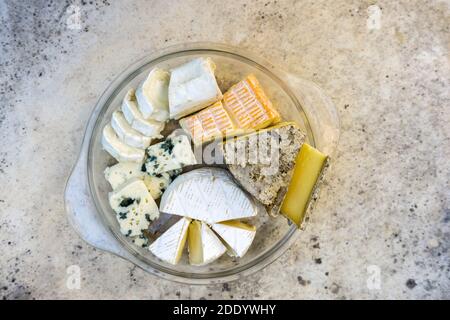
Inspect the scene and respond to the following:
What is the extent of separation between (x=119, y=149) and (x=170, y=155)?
0.52 ft

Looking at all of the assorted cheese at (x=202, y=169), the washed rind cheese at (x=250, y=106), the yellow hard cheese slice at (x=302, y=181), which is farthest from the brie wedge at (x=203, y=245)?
the washed rind cheese at (x=250, y=106)

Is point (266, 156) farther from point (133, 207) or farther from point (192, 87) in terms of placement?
point (133, 207)

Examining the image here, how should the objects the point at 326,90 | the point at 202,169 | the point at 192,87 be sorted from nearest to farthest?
the point at 192,87
the point at 202,169
the point at 326,90

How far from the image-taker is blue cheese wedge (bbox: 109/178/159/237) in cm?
146

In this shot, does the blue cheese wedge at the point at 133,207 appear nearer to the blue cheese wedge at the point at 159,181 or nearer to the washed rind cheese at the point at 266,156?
the blue cheese wedge at the point at 159,181

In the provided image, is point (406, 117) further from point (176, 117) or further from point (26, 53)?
point (26, 53)

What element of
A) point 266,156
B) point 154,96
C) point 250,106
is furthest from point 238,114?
point 154,96

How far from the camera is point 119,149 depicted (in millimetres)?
1430

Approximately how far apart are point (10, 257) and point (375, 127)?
138cm

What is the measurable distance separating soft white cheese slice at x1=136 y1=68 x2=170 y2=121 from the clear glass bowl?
122 mm

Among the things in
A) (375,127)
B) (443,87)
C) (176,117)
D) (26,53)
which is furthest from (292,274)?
(26,53)

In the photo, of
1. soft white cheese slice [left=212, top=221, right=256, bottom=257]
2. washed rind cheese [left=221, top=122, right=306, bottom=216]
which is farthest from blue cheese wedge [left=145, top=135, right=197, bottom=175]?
→ soft white cheese slice [left=212, top=221, right=256, bottom=257]

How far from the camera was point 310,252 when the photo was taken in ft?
5.42

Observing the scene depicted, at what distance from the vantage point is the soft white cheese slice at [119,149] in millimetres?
1432
